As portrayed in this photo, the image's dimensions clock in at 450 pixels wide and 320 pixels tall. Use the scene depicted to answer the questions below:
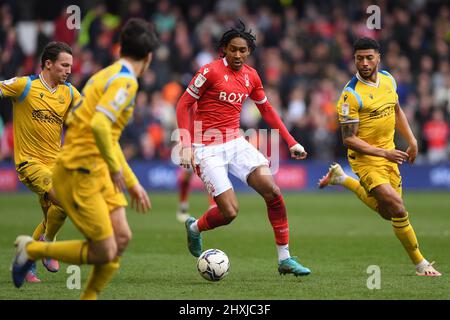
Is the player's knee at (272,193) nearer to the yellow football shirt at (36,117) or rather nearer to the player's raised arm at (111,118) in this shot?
the yellow football shirt at (36,117)

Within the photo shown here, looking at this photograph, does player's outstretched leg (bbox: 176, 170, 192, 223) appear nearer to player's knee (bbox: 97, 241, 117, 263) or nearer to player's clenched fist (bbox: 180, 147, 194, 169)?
player's clenched fist (bbox: 180, 147, 194, 169)

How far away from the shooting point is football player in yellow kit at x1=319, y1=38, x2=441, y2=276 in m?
9.56

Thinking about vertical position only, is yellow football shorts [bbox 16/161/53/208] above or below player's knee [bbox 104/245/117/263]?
above

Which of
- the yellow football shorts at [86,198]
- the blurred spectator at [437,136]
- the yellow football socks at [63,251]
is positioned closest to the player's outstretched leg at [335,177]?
the yellow football shorts at [86,198]

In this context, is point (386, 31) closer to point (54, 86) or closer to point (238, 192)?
point (238, 192)

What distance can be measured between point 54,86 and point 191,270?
8.68ft

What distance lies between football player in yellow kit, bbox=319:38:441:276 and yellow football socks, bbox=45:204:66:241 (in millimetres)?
3316

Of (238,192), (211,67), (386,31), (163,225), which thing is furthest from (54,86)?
(386,31)

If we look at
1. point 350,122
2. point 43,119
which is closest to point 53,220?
point 43,119

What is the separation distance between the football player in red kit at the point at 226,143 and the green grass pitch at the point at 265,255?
68 centimetres

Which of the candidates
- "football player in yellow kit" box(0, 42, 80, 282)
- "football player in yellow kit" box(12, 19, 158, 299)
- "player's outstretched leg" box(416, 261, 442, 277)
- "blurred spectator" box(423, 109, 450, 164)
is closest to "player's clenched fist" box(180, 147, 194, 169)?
"football player in yellow kit" box(0, 42, 80, 282)

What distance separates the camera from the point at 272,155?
74.9ft

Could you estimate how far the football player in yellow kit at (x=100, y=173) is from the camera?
6957mm

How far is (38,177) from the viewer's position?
9.43 meters
